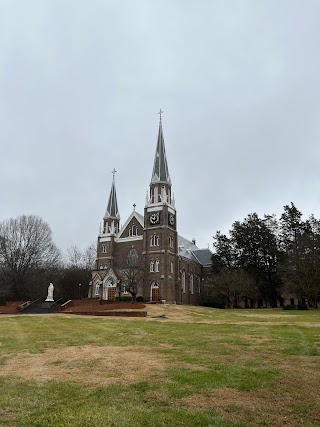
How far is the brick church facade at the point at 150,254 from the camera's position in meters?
58.5

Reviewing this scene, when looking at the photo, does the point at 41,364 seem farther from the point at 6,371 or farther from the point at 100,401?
the point at 100,401

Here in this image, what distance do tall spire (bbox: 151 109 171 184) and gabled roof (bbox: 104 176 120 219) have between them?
9.45 metres

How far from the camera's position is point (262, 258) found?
66.8 meters

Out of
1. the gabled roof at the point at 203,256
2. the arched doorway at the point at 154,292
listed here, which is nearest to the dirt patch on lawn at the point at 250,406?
the arched doorway at the point at 154,292

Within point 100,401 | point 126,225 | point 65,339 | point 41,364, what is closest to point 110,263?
point 126,225

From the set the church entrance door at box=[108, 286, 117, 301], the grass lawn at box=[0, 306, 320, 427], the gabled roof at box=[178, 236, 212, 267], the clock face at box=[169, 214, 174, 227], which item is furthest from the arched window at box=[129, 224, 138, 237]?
the grass lawn at box=[0, 306, 320, 427]

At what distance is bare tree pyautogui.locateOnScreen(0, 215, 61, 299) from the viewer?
56.6 m

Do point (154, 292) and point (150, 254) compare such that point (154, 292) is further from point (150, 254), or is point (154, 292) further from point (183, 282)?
point (183, 282)

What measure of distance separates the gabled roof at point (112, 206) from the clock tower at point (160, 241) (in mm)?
8328

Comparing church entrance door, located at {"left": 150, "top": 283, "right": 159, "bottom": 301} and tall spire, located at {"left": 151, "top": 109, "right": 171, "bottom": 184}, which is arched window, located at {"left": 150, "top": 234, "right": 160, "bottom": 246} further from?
tall spire, located at {"left": 151, "top": 109, "right": 171, "bottom": 184}

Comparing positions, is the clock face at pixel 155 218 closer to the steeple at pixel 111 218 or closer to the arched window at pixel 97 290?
the steeple at pixel 111 218

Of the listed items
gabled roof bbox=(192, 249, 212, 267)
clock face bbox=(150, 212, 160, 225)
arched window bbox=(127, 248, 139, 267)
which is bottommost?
arched window bbox=(127, 248, 139, 267)

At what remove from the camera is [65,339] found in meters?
16.0

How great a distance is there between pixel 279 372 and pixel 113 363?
4.16m
